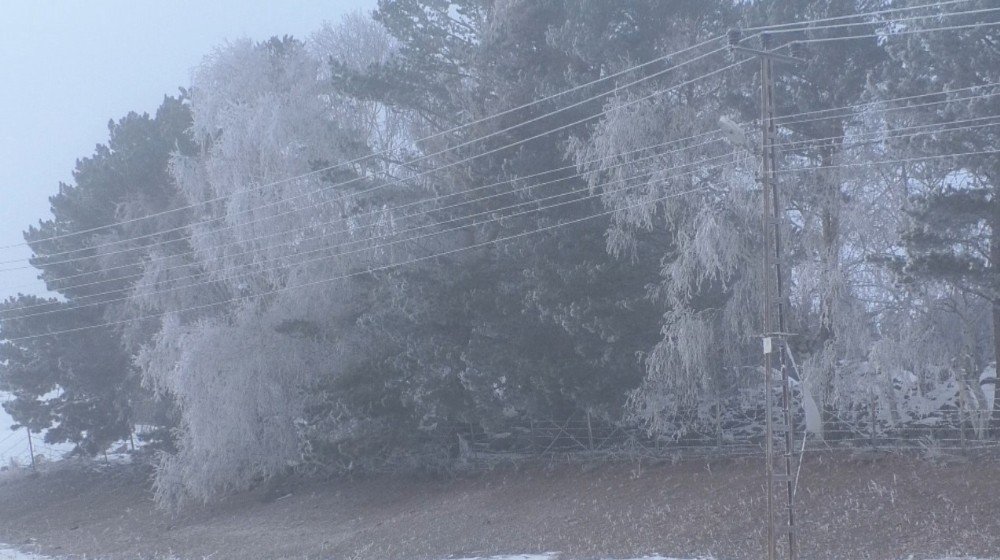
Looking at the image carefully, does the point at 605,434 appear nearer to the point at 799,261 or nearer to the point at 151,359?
the point at 799,261

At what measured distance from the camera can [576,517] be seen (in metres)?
24.9

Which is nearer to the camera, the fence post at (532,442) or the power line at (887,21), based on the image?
the power line at (887,21)

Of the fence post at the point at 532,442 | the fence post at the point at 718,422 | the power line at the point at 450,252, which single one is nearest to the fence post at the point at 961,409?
the power line at the point at 450,252

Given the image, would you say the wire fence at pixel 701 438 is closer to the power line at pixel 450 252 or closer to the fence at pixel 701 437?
the fence at pixel 701 437

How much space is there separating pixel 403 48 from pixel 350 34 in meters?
5.11

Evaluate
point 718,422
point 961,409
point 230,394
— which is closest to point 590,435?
point 718,422

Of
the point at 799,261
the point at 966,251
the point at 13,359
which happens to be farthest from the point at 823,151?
the point at 13,359

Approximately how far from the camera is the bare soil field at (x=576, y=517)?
1959 cm

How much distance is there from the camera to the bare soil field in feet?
64.3

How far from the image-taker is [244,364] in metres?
32.8

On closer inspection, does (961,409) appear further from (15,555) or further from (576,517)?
(15,555)

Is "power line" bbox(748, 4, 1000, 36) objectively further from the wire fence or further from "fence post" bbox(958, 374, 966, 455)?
the wire fence

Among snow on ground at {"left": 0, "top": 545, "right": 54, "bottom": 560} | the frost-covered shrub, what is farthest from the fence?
snow on ground at {"left": 0, "top": 545, "right": 54, "bottom": 560}

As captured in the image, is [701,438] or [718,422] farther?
[701,438]
